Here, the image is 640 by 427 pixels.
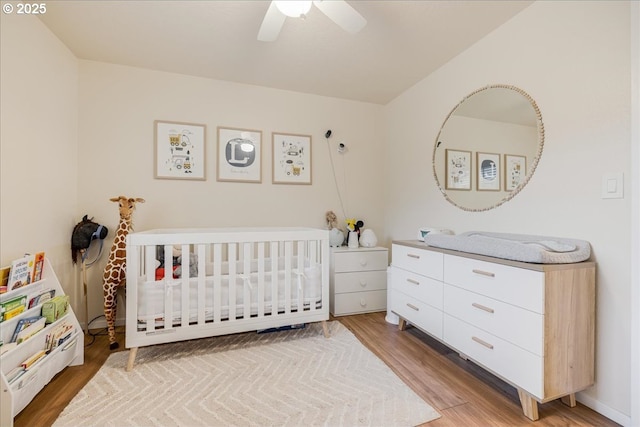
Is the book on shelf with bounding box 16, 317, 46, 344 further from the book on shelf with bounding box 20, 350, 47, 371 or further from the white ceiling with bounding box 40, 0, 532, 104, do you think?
the white ceiling with bounding box 40, 0, 532, 104

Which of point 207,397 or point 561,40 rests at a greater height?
point 561,40

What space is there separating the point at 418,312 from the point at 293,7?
7.18ft

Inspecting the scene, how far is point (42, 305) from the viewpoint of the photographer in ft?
5.38

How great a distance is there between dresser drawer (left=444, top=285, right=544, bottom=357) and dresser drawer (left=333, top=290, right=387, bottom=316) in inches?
41.5

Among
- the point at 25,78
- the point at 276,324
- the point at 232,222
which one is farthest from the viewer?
the point at 232,222

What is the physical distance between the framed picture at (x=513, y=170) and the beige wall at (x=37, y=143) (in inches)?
126

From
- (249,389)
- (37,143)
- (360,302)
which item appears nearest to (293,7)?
(37,143)

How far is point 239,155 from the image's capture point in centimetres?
281

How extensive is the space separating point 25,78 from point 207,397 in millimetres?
2335

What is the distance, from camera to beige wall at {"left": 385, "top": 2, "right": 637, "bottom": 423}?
1335 mm

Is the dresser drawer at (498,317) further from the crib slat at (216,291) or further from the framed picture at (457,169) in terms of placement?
the crib slat at (216,291)

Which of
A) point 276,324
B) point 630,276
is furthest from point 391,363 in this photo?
point 630,276

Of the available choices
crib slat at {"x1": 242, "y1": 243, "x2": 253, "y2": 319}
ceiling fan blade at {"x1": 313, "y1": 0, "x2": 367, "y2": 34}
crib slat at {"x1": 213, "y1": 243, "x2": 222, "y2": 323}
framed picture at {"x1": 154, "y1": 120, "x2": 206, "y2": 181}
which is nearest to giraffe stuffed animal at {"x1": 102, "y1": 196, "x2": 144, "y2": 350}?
framed picture at {"x1": 154, "y1": 120, "x2": 206, "y2": 181}

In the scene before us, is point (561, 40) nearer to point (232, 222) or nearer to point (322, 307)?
point (322, 307)
